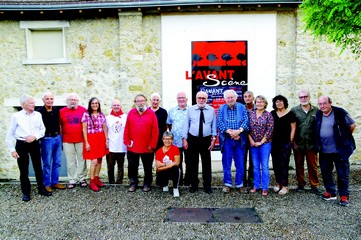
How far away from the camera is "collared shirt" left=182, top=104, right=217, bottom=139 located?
5.46 metres

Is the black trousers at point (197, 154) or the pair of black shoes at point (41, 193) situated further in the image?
the black trousers at point (197, 154)

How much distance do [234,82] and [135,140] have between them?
3.86 metres

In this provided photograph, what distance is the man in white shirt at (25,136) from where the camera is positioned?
5.16 meters

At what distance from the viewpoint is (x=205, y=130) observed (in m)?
5.45

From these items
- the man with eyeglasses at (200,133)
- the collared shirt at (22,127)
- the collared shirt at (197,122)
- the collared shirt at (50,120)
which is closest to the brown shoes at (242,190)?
the man with eyeglasses at (200,133)

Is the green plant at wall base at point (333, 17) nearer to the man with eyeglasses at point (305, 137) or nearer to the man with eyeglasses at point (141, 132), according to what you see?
the man with eyeglasses at point (305, 137)

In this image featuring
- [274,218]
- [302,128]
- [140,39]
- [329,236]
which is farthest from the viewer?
[140,39]

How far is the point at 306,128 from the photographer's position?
17.8ft

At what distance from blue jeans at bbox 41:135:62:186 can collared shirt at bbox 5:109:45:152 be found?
323 mm

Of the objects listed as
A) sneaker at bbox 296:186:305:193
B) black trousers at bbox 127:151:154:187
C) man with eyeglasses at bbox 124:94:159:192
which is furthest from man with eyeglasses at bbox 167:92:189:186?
sneaker at bbox 296:186:305:193

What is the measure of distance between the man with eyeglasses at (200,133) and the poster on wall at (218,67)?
277cm

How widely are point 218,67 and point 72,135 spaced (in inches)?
175

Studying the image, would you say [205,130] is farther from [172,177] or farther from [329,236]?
[329,236]

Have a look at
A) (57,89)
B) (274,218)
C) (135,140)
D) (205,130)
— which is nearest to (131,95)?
(57,89)
